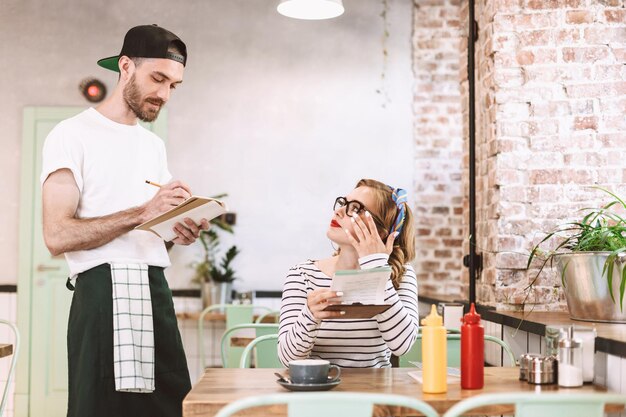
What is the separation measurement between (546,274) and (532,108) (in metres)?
0.70

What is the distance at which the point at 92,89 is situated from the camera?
5.52m

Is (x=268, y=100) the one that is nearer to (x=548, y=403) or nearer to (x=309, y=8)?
(x=309, y=8)

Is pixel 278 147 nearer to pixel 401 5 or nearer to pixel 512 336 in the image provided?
pixel 401 5

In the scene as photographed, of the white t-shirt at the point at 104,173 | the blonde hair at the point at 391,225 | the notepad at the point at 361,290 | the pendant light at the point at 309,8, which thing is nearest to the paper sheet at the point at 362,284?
the notepad at the point at 361,290

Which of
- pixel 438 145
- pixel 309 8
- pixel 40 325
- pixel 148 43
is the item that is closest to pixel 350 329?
pixel 148 43

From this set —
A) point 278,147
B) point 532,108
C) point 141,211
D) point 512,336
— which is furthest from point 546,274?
point 278,147

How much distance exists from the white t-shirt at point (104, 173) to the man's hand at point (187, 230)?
0.24ft

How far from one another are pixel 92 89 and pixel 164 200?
3514mm

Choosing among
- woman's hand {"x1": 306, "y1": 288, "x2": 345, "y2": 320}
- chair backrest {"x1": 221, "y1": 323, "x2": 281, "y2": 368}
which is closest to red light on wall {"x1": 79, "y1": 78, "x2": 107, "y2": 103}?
chair backrest {"x1": 221, "y1": 323, "x2": 281, "y2": 368}

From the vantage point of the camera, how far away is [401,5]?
18.7ft

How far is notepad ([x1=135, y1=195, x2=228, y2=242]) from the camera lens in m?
2.24

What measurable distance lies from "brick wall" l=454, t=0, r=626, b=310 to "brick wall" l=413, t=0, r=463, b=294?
2.19m

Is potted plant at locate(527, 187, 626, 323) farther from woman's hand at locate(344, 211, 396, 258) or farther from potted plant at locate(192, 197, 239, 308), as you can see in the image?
potted plant at locate(192, 197, 239, 308)

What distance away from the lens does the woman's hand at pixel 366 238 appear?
7.22 ft
